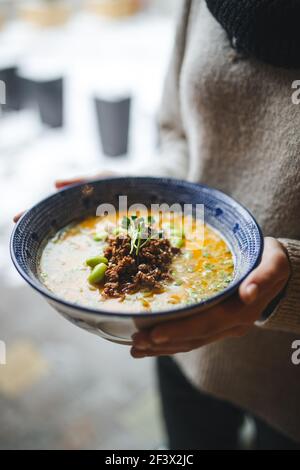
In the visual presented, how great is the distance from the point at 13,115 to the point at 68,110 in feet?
1.91

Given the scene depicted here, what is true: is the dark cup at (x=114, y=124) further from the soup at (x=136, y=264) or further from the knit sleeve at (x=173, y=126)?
the soup at (x=136, y=264)

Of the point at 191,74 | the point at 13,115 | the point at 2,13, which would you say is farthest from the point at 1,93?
the point at 191,74

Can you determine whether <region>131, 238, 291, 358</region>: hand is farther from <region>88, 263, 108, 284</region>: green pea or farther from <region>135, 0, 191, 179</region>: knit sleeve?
<region>135, 0, 191, 179</region>: knit sleeve

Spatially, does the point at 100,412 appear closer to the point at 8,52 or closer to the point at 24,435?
the point at 24,435

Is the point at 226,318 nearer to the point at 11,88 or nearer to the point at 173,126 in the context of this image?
the point at 173,126

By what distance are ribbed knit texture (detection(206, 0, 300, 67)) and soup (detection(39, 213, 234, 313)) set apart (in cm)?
39

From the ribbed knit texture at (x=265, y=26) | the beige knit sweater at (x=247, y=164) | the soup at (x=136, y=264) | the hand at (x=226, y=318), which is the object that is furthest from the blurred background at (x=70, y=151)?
the ribbed knit texture at (x=265, y=26)

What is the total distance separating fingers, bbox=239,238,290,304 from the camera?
74 cm

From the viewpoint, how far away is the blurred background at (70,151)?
78.9 inches

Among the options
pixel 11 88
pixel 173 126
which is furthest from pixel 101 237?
pixel 11 88

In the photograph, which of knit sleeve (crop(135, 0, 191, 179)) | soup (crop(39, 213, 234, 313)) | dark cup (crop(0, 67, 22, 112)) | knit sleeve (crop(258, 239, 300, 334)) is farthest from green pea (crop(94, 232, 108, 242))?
dark cup (crop(0, 67, 22, 112))

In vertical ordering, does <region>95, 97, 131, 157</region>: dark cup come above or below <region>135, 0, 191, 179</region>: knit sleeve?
below

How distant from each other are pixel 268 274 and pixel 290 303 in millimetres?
132

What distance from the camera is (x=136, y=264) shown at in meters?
0.92
